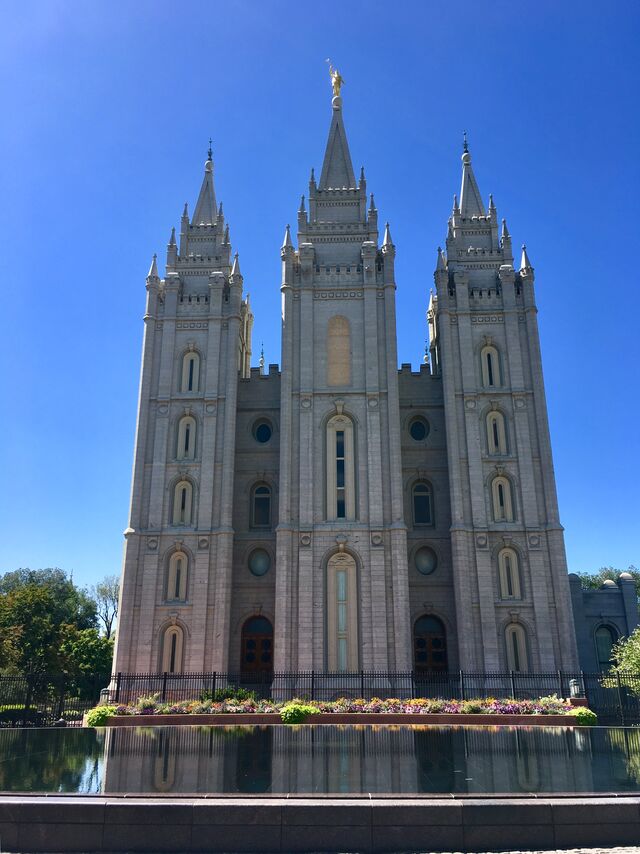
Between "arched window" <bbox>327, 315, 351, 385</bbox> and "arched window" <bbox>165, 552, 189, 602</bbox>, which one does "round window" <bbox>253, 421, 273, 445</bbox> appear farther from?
"arched window" <bbox>165, 552, 189, 602</bbox>

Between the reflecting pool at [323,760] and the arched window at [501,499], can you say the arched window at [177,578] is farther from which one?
the arched window at [501,499]

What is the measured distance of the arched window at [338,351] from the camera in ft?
122

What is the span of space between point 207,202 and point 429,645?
2837cm

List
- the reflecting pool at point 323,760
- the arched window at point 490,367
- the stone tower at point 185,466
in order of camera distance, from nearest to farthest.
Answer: the reflecting pool at point 323,760 < the stone tower at point 185,466 < the arched window at point 490,367

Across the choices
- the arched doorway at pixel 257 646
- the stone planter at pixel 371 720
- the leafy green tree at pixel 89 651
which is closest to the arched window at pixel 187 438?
the arched doorway at pixel 257 646

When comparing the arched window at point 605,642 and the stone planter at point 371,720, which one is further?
the arched window at point 605,642

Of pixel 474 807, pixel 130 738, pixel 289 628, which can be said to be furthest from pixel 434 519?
pixel 474 807

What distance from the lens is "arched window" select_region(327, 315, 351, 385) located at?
37125 mm

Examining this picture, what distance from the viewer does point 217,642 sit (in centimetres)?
3291

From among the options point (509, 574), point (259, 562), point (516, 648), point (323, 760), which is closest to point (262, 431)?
point (259, 562)

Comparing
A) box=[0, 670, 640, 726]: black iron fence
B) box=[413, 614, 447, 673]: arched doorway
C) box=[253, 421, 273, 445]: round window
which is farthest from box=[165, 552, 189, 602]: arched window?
box=[413, 614, 447, 673]: arched doorway

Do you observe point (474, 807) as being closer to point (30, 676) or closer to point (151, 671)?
point (30, 676)

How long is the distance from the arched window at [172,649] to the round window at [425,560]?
12049 millimetres

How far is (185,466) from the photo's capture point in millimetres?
36188
